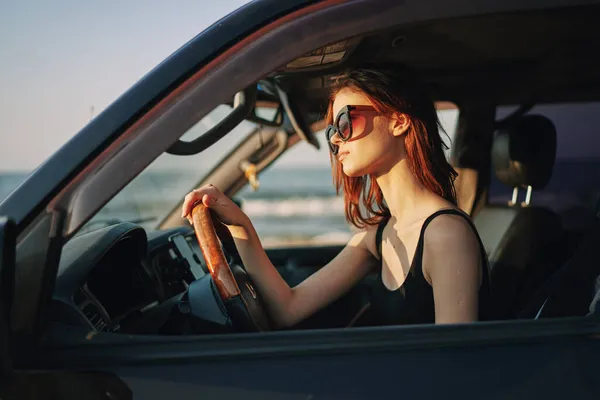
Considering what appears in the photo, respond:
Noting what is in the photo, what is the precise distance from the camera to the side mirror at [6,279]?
3.43ft

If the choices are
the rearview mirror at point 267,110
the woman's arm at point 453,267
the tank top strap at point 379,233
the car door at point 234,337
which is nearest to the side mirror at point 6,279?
the car door at point 234,337

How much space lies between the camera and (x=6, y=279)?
1.06 m

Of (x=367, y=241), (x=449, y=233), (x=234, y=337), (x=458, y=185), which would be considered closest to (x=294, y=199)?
(x=458, y=185)

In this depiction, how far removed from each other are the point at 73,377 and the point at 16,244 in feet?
0.80

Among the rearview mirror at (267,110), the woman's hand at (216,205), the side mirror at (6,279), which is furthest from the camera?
the rearview mirror at (267,110)

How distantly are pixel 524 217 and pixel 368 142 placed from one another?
4.18 ft

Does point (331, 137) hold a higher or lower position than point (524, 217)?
higher

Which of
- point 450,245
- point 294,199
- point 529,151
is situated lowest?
point 294,199

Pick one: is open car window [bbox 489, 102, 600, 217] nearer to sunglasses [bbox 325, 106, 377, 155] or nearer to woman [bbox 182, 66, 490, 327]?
woman [bbox 182, 66, 490, 327]

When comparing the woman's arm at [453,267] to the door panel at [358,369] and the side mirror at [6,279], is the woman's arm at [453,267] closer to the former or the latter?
the door panel at [358,369]

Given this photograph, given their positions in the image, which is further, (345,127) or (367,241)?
(367,241)

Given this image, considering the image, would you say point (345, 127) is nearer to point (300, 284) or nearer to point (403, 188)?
point (403, 188)

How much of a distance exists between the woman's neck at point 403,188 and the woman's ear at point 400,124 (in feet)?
0.28

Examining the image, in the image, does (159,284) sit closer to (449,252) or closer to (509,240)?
(449,252)
